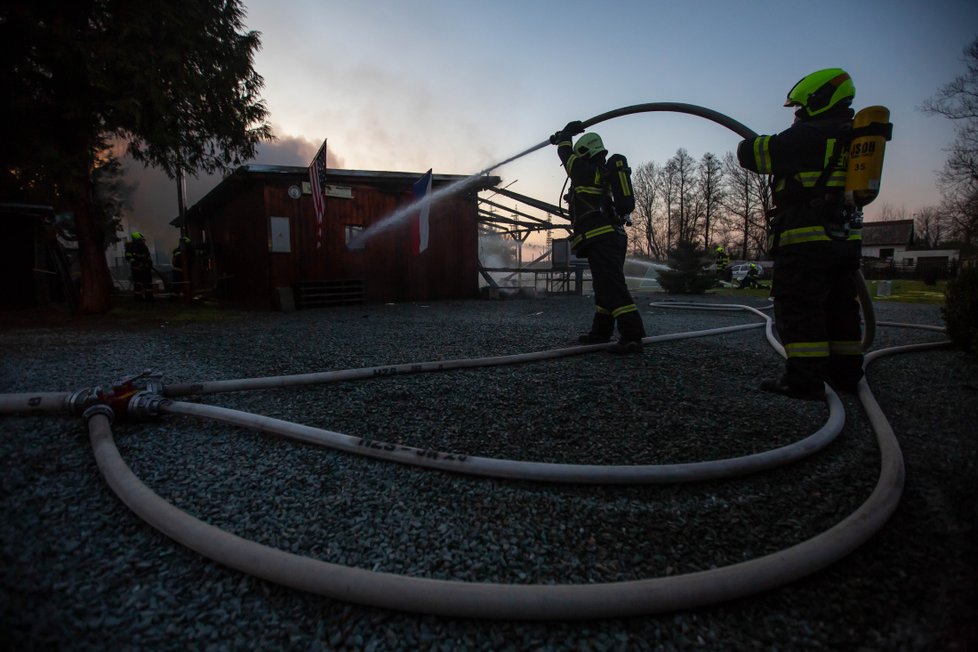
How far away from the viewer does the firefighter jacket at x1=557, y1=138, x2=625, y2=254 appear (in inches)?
169

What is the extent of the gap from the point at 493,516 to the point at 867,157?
119 inches

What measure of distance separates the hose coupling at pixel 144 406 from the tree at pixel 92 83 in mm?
6607

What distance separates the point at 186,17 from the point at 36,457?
8.52 metres

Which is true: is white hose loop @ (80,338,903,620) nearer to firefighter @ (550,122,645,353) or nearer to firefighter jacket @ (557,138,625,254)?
firefighter @ (550,122,645,353)

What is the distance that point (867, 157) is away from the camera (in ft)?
8.46

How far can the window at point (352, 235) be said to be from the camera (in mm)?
11180

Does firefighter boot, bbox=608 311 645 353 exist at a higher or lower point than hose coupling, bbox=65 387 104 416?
higher

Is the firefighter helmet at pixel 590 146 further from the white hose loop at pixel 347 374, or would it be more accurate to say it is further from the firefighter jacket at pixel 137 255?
the firefighter jacket at pixel 137 255

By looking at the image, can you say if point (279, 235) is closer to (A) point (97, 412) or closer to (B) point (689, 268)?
(A) point (97, 412)

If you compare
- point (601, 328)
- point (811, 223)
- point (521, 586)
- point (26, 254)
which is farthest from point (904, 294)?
point (26, 254)

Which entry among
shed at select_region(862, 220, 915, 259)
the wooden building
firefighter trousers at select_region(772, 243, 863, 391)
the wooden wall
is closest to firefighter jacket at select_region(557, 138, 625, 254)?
firefighter trousers at select_region(772, 243, 863, 391)

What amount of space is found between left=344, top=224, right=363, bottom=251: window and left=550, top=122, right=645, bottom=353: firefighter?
8005 mm

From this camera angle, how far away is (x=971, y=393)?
3.02 meters

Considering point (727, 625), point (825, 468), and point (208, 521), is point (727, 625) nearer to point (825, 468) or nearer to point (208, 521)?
point (825, 468)
